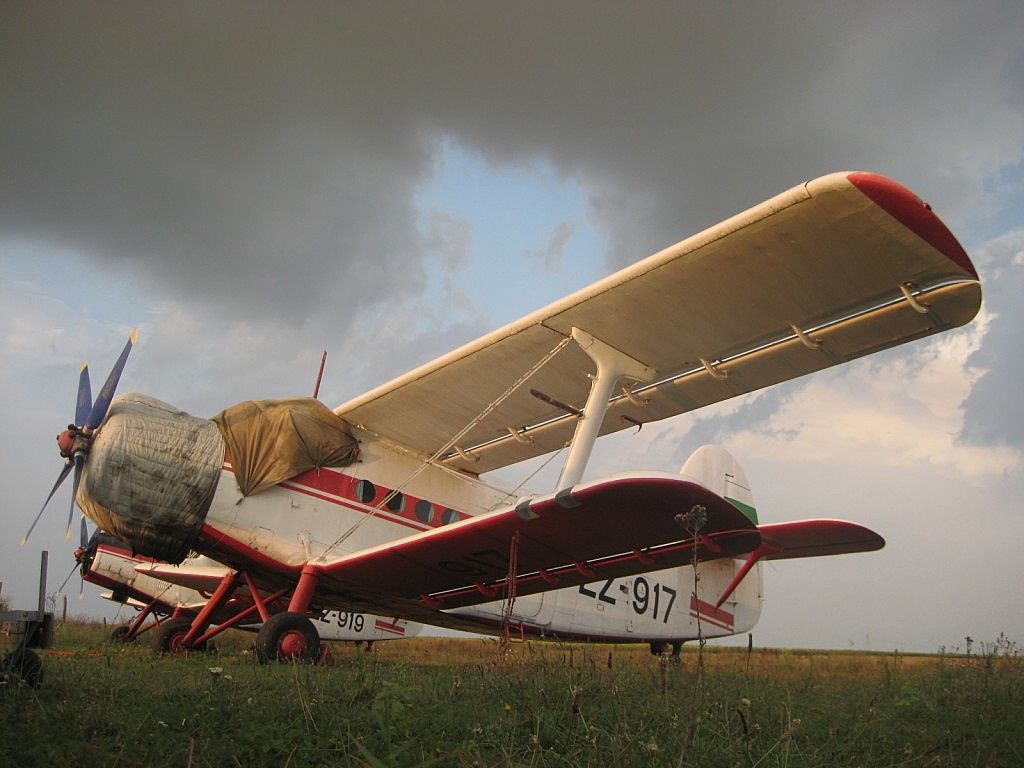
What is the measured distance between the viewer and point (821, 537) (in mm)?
9375

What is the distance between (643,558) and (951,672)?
114 inches

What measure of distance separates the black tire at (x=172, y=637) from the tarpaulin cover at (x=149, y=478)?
179cm

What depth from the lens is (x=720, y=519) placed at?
652cm

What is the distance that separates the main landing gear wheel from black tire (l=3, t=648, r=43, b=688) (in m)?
3.26

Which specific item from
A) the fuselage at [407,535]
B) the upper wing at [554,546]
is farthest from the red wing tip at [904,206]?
the fuselage at [407,535]

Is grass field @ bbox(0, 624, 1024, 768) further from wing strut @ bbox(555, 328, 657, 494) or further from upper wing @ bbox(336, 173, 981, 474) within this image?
A: upper wing @ bbox(336, 173, 981, 474)

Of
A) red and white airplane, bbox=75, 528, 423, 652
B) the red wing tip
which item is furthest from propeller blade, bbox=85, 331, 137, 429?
the red wing tip

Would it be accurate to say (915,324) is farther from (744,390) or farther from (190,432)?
(190,432)

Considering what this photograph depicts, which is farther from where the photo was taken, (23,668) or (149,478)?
(149,478)

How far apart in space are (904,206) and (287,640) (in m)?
6.72

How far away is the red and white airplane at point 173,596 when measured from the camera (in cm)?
1219

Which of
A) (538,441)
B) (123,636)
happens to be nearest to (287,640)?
(538,441)

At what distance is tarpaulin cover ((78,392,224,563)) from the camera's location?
7.88 meters

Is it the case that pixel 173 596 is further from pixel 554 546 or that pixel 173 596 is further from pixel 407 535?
pixel 554 546
